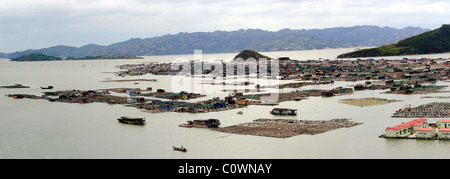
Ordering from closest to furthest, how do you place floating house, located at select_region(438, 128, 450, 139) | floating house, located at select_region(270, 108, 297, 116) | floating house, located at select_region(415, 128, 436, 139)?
floating house, located at select_region(438, 128, 450, 139) → floating house, located at select_region(415, 128, 436, 139) → floating house, located at select_region(270, 108, 297, 116)

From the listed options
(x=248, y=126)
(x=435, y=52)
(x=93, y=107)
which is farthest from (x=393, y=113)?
(x=435, y=52)

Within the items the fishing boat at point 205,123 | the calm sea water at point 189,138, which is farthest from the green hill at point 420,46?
the fishing boat at point 205,123

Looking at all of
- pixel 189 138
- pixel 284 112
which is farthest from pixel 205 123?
pixel 284 112

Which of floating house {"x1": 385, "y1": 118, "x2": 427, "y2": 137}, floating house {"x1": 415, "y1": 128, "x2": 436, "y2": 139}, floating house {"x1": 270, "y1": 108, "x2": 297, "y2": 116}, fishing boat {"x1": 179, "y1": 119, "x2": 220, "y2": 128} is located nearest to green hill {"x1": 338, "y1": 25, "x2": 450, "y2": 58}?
floating house {"x1": 270, "y1": 108, "x2": 297, "y2": 116}

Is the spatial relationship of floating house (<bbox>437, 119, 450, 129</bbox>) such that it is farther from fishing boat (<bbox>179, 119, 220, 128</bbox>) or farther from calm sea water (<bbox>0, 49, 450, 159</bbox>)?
fishing boat (<bbox>179, 119, 220, 128</bbox>)

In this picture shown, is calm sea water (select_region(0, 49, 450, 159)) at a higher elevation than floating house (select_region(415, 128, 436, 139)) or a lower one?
lower

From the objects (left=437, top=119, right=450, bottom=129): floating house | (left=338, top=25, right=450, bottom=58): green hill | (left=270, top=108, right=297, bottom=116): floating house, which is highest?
(left=338, top=25, right=450, bottom=58): green hill

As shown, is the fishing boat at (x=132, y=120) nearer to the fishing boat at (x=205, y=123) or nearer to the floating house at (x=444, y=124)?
the fishing boat at (x=205, y=123)

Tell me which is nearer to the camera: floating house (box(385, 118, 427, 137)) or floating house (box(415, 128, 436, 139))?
floating house (box(415, 128, 436, 139))

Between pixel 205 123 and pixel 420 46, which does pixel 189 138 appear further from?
pixel 420 46
